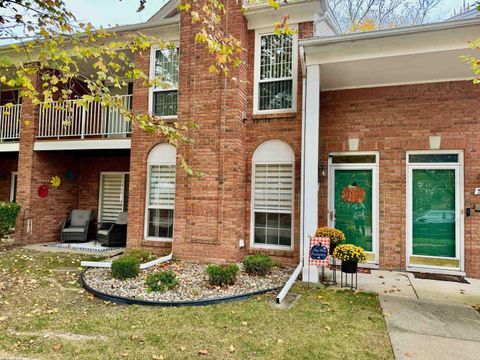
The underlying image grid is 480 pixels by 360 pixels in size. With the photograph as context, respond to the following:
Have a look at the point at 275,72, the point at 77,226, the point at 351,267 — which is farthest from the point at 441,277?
the point at 77,226

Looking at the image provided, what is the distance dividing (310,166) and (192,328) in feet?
11.4

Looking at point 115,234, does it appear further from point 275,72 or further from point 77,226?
point 275,72

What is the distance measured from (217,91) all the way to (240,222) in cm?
294

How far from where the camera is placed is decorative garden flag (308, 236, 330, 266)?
18.9ft

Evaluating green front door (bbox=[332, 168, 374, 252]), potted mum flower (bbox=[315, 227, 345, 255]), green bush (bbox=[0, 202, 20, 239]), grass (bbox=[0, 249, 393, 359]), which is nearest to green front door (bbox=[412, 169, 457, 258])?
green front door (bbox=[332, 168, 374, 252])

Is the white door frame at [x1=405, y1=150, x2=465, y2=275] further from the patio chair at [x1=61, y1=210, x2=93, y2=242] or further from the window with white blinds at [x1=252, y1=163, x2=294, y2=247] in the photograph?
the patio chair at [x1=61, y1=210, x2=93, y2=242]

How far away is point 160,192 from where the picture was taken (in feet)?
27.1

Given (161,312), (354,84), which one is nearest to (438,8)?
(354,84)

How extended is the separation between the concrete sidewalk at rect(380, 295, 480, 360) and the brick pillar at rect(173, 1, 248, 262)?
3.33 metres

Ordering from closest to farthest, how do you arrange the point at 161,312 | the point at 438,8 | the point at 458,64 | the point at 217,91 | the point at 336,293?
1. the point at 161,312
2. the point at 336,293
3. the point at 458,64
4. the point at 217,91
5. the point at 438,8

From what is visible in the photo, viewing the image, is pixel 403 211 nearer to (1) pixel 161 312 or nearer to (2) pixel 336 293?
(2) pixel 336 293

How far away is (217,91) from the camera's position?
7289 millimetres

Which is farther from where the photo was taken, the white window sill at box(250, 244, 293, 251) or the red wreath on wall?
the red wreath on wall

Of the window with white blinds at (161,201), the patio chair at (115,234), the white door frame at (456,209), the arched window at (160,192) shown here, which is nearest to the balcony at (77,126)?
the arched window at (160,192)
